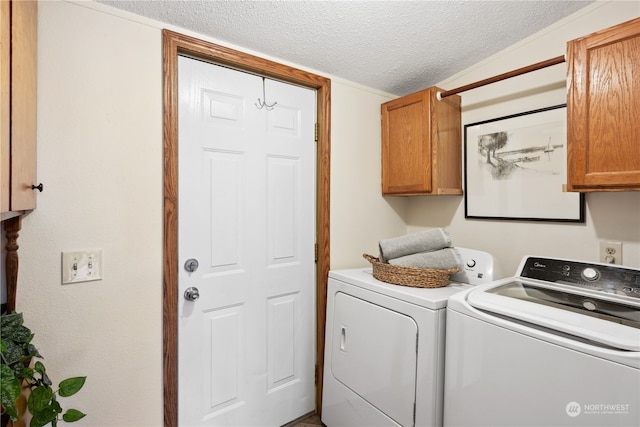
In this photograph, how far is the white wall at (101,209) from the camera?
121 cm

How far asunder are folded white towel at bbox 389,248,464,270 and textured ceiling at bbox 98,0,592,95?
3.73ft

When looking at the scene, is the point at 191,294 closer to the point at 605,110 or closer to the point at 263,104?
the point at 263,104

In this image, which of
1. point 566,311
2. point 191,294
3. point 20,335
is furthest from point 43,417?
point 566,311

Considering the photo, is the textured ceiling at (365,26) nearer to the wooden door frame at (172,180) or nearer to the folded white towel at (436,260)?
the wooden door frame at (172,180)

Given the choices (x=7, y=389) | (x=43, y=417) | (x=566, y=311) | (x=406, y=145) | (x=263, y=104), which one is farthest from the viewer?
(x=406, y=145)

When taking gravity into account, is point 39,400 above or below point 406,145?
below

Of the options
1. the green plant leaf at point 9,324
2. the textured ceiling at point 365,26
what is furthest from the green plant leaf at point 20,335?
the textured ceiling at point 365,26

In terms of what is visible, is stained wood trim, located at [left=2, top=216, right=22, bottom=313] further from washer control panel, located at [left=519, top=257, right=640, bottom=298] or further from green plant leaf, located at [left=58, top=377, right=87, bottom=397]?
washer control panel, located at [left=519, top=257, right=640, bottom=298]

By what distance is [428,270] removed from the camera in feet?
5.05

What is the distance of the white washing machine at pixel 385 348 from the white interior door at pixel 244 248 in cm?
22

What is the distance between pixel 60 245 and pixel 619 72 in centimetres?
228

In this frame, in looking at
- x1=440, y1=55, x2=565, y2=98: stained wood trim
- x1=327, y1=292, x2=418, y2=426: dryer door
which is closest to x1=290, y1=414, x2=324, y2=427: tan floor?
x1=327, y1=292, x2=418, y2=426: dryer door

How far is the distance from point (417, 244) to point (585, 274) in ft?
2.33

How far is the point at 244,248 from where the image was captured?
169cm
